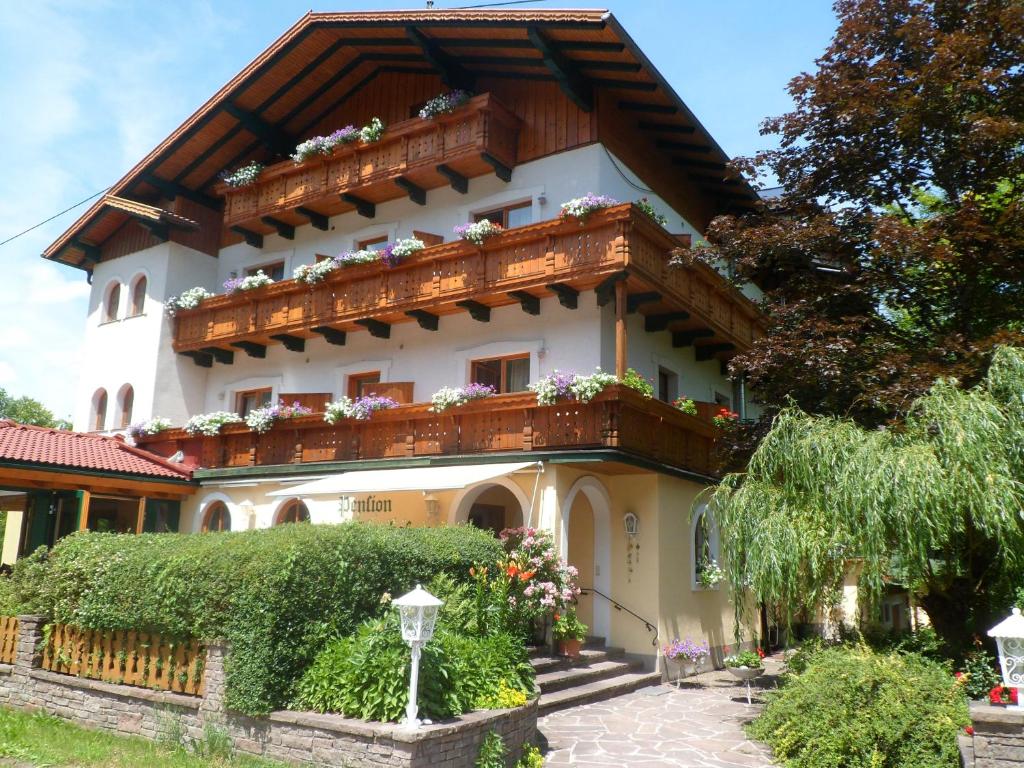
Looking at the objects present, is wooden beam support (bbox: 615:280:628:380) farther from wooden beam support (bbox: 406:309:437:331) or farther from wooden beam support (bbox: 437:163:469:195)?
wooden beam support (bbox: 437:163:469:195)

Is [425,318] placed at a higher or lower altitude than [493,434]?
higher

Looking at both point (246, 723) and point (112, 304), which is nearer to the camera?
point (246, 723)

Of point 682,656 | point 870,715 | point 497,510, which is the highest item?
point 497,510

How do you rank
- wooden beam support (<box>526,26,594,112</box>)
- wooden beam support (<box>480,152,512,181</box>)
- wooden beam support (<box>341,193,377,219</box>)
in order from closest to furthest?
wooden beam support (<box>526,26,594,112</box>) → wooden beam support (<box>480,152,512,181</box>) → wooden beam support (<box>341,193,377,219</box>)

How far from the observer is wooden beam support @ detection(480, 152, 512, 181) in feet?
57.8

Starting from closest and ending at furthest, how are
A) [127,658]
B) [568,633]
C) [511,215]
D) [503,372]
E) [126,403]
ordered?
[127,658]
[568,633]
[503,372]
[511,215]
[126,403]

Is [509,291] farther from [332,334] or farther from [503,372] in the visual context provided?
[332,334]

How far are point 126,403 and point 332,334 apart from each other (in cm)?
761

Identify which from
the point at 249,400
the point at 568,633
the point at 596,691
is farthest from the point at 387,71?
the point at 596,691

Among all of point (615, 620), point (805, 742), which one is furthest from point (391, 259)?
point (805, 742)

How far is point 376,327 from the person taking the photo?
19.1m

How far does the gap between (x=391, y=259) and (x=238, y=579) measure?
10.3 m

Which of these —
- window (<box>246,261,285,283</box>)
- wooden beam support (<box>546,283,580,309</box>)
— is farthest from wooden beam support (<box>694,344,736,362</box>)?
window (<box>246,261,285,283</box>)

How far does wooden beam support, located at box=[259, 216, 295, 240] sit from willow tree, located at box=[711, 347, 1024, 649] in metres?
15.0
